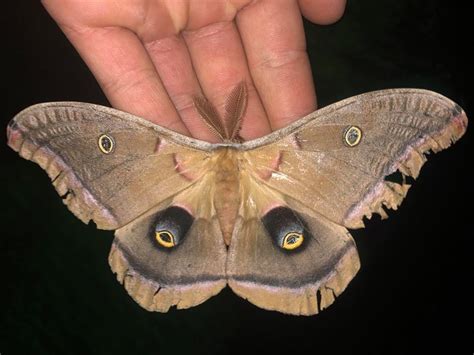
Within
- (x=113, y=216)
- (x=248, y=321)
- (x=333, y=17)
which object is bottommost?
(x=248, y=321)

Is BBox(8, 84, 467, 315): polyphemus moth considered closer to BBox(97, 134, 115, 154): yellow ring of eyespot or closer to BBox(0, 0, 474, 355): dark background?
BBox(97, 134, 115, 154): yellow ring of eyespot

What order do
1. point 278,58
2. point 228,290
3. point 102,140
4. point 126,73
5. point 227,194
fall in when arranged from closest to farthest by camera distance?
→ point 102,140 → point 227,194 → point 126,73 → point 278,58 → point 228,290

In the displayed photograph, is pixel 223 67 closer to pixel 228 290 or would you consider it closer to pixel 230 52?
pixel 230 52

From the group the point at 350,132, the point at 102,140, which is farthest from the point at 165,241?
the point at 350,132

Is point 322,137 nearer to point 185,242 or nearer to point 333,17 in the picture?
point 185,242

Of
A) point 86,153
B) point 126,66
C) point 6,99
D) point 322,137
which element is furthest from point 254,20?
point 6,99

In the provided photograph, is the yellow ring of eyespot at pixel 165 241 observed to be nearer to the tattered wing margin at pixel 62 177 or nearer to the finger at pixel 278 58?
the tattered wing margin at pixel 62 177
